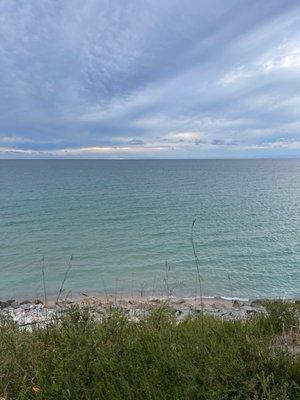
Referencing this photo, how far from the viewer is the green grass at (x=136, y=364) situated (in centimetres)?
315

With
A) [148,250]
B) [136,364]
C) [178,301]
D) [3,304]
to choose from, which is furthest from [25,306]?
[136,364]

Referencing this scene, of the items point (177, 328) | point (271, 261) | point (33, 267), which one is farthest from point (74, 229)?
point (177, 328)

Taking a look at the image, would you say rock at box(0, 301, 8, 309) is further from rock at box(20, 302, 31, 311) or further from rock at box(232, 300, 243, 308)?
rock at box(232, 300, 243, 308)

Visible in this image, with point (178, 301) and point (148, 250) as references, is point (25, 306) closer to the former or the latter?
point (178, 301)

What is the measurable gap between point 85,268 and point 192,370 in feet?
59.2

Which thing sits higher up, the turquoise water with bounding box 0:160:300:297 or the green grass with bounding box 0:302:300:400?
the green grass with bounding box 0:302:300:400

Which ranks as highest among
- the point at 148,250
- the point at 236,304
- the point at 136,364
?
the point at 136,364

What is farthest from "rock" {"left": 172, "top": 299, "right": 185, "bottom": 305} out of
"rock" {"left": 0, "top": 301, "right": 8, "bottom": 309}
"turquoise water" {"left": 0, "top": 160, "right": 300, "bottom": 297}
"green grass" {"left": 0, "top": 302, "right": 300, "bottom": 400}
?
"green grass" {"left": 0, "top": 302, "right": 300, "bottom": 400}

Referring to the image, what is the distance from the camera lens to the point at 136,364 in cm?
369

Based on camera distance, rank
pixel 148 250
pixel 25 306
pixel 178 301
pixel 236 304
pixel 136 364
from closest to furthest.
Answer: pixel 136 364
pixel 236 304
pixel 25 306
pixel 178 301
pixel 148 250

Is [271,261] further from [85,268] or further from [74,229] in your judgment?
[74,229]

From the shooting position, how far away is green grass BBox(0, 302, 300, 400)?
3.15 meters

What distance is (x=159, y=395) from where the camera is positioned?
3.09 meters

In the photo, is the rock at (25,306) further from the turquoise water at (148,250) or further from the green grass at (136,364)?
the green grass at (136,364)
